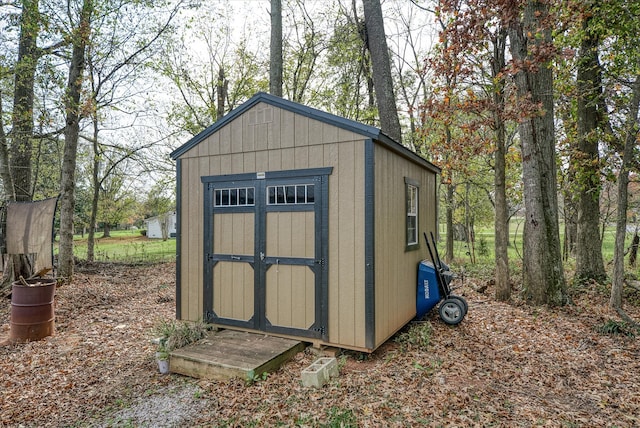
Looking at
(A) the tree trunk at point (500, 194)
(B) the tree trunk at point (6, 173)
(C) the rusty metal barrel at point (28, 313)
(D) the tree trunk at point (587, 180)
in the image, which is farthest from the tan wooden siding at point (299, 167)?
(D) the tree trunk at point (587, 180)

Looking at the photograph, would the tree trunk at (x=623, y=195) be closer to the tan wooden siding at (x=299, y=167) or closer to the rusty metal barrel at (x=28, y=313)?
the tan wooden siding at (x=299, y=167)

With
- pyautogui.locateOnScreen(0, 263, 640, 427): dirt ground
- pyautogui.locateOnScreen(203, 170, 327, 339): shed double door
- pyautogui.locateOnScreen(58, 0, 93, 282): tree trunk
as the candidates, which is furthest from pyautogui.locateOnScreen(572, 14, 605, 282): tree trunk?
pyautogui.locateOnScreen(58, 0, 93, 282): tree trunk

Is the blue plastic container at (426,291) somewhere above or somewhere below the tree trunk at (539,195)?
below

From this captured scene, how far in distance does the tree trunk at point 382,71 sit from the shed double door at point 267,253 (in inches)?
153

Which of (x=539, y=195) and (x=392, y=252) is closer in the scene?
(x=392, y=252)

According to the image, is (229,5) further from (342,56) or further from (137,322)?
(137,322)

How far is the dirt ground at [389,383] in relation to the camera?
3.02 m

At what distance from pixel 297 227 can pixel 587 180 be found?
6.25 meters

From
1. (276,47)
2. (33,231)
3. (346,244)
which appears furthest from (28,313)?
(276,47)

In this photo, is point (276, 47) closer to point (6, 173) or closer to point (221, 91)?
point (221, 91)

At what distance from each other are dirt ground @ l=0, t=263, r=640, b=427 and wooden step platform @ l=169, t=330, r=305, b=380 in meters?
0.10

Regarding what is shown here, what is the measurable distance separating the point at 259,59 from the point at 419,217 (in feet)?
36.4

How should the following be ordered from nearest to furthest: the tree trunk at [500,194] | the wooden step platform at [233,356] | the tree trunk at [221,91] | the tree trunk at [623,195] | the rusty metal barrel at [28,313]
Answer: the wooden step platform at [233,356] < the tree trunk at [623,195] < the rusty metal barrel at [28,313] < the tree trunk at [500,194] < the tree trunk at [221,91]

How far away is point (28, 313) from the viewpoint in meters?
5.10
